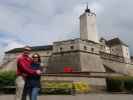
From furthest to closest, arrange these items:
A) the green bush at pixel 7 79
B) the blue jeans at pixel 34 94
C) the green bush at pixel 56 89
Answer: the green bush at pixel 7 79
the green bush at pixel 56 89
the blue jeans at pixel 34 94

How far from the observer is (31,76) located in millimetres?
4742

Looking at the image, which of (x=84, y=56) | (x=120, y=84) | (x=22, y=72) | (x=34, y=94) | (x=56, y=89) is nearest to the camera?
(x=34, y=94)

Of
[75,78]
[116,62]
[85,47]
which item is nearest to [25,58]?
[75,78]

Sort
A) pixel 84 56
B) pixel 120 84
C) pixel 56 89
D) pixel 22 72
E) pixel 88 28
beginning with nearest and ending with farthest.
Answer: pixel 22 72, pixel 56 89, pixel 120 84, pixel 84 56, pixel 88 28

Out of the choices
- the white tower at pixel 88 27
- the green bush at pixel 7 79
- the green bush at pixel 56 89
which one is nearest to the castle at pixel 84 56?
the white tower at pixel 88 27

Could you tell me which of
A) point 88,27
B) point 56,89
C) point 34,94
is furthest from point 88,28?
point 34,94

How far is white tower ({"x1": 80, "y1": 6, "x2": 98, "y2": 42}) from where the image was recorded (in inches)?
2025

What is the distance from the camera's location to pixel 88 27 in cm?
5159

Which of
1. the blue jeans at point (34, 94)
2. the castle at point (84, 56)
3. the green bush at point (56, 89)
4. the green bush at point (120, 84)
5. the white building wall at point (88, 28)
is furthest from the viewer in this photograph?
the white building wall at point (88, 28)

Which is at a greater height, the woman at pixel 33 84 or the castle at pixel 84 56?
the castle at pixel 84 56

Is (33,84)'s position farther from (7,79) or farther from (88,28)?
(88,28)

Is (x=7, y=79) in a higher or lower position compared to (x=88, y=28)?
lower

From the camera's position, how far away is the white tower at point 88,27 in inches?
2025

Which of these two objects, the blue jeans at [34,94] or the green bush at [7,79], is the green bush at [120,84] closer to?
the green bush at [7,79]
